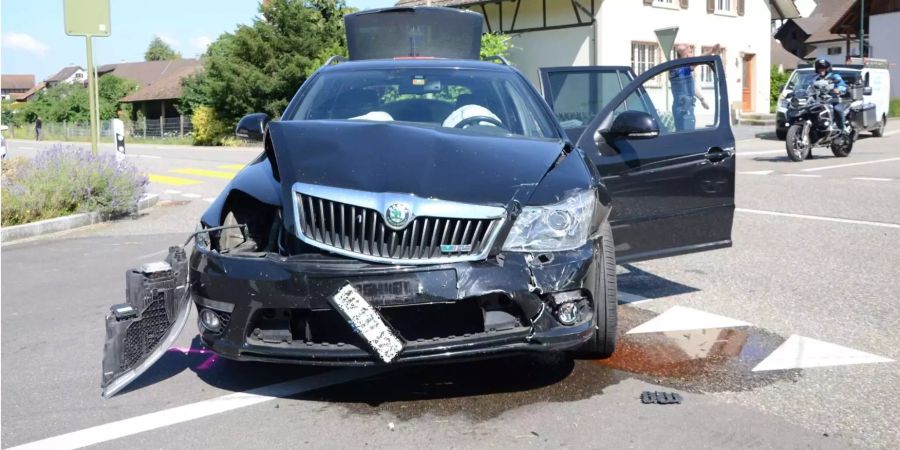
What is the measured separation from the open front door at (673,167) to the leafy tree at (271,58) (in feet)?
103

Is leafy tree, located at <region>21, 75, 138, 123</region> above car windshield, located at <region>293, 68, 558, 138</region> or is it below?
above

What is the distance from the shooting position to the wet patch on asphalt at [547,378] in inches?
159

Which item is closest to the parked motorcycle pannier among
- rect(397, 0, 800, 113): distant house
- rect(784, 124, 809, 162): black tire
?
rect(784, 124, 809, 162): black tire

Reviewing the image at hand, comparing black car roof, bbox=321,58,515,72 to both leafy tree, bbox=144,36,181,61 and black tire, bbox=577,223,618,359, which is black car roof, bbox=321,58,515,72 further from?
leafy tree, bbox=144,36,181,61

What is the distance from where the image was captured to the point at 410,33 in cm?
1077

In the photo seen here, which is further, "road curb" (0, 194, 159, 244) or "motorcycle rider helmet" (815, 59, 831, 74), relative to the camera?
"motorcycle rider helmet" (815, 59, 831, 74)

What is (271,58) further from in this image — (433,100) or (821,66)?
(433,100)

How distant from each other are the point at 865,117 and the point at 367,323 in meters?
22.9

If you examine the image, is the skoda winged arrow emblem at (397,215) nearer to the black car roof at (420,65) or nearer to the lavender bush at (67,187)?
the black car roof at (420,65)

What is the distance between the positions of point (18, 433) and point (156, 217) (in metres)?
8.10

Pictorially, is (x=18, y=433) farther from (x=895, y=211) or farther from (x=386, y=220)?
(x=895, y=211)

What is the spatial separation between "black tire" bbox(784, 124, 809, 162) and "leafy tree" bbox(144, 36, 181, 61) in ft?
445

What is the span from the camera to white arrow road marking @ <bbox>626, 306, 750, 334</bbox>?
17.5 feet

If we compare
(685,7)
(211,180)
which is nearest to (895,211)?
(211,180)
